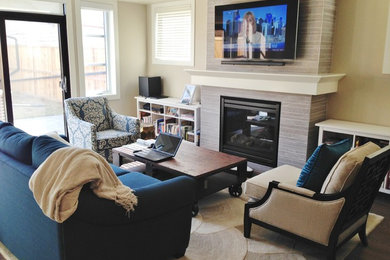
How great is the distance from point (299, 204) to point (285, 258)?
1.40ft

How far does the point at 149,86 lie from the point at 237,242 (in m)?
3.68

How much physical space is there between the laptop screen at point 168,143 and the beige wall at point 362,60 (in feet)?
6.65

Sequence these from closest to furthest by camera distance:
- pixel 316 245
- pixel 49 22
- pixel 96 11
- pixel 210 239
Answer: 1. pixel 316 245
2. pixel 210 239
3. pixel 49 22
4. pixel 96 11

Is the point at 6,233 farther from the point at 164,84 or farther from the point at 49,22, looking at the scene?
the point at 164,84

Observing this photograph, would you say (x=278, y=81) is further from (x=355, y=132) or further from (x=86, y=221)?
(x=86, y=221)

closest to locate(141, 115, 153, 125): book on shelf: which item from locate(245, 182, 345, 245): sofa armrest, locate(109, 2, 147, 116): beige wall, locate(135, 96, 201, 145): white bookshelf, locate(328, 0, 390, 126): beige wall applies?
locate(135, 96, 201, 145): white bookshelf

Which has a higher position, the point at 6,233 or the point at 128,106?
the point at 128,106

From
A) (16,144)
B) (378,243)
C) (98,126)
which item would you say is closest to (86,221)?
(16,144)

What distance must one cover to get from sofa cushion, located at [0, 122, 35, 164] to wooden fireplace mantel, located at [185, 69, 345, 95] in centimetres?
270

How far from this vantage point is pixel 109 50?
6.03 m

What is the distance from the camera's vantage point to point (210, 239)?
2842mm

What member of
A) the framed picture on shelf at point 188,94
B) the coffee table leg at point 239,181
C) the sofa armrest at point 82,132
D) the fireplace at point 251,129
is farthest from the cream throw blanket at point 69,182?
the framed picture on shelf at point 188,94

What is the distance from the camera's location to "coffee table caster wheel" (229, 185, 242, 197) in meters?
3.66

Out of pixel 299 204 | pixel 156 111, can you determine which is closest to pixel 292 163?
pixel 299 204
